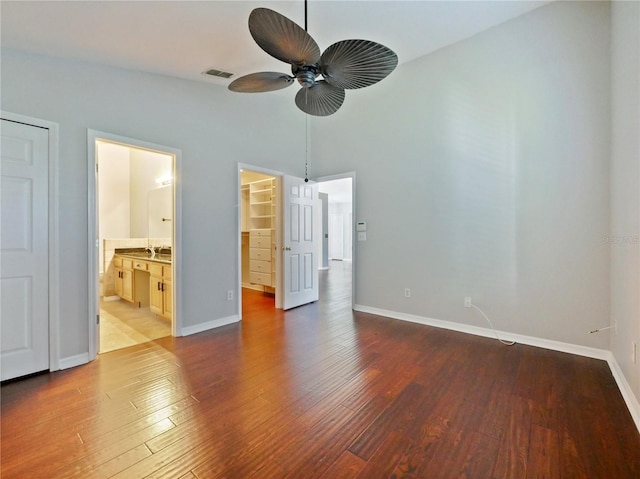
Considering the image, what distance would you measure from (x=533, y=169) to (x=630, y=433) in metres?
2.36

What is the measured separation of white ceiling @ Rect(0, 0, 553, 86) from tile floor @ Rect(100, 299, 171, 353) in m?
2.81

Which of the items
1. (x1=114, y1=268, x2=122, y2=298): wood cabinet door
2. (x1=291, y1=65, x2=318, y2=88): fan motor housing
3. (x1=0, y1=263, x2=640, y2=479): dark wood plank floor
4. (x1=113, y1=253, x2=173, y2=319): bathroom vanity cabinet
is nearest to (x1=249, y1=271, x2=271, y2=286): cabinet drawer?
(x1=113, y1=253, x2=173, y2=319): bathroom vanity cabinet

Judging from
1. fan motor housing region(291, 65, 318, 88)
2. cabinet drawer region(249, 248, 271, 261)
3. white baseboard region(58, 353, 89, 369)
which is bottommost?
white baseboard region(58, 353, 89, 369)

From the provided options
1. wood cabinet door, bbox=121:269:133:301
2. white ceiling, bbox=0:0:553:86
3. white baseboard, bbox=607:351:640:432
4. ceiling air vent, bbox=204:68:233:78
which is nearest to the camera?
white baseboard, bbox=607:351:640:432

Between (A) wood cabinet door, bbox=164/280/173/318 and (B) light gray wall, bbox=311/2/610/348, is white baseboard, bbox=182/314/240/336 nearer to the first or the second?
(A) wood cabinet door, bbox=164/280/173/318

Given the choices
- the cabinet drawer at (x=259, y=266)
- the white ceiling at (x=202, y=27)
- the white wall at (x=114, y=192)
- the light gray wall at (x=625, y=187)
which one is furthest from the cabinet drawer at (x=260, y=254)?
the light gray wall at (x=625, y=187)

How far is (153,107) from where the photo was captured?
3047mm

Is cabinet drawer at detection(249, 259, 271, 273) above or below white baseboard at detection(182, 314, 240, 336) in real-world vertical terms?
above

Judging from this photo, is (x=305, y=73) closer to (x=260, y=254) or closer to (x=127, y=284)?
(x=260, y=254)

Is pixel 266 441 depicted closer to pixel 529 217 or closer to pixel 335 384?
pixel 335 384

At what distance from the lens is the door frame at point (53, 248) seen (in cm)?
240

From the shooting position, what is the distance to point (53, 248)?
7.94 ft

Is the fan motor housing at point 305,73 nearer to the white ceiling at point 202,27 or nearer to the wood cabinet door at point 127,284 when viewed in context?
the white ceiling at point 202,27

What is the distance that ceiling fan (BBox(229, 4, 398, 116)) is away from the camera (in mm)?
1593
